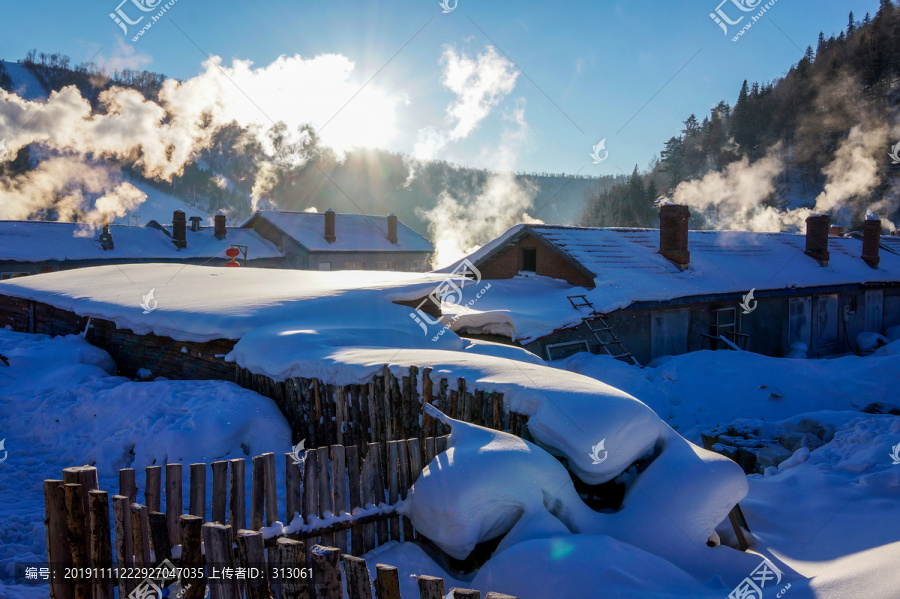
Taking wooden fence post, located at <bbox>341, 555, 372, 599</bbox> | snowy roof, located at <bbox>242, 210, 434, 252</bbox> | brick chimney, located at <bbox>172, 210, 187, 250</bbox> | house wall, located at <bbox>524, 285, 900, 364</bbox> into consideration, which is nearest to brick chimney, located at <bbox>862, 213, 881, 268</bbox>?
house wall, located at <bbox>524, 285, 900, 364</bbox>

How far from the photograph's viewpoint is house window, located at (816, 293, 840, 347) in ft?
74.7

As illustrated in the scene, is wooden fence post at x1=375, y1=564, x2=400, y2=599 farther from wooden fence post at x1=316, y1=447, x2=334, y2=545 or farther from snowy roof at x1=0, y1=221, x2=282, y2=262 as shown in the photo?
snowy roof at x1=0, y1=221, x2=282, y2=262

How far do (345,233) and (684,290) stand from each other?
88.3 feet

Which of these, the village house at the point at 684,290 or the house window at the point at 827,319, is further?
the house window at the point at 827,319

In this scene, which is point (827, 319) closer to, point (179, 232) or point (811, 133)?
point (179, 232)

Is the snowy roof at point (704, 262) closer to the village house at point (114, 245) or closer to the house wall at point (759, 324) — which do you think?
the house wall at point (759, 324)

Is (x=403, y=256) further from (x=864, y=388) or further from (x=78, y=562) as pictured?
(x=78, y=562)

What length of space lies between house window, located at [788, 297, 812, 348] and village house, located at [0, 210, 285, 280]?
2452cm

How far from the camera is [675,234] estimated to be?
20.4 m
